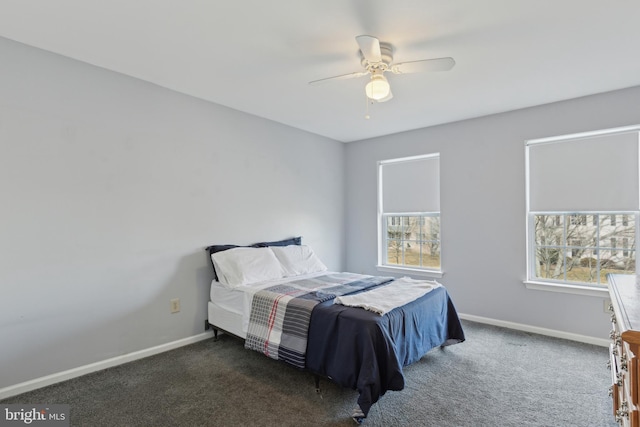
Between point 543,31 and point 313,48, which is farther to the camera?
point 313,48

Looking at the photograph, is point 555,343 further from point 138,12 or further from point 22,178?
point 22,178

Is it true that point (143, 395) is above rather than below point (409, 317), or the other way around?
below

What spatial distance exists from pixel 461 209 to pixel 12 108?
14.3ft

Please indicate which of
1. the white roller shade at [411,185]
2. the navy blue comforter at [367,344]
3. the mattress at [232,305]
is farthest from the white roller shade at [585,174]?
the mattress at [232,305]

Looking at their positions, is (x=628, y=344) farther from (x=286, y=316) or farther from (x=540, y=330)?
(x=540, y=330)

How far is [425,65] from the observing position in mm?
2201

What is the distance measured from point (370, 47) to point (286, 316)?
1976 mm

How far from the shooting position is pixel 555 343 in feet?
10.5

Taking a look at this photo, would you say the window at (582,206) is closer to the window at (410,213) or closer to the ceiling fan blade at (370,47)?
the window at (410,213)

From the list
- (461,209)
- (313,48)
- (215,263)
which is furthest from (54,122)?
(461,209)

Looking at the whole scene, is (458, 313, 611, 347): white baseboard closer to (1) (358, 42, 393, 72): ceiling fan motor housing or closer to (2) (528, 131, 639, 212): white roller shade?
(2) (528, 131, 639, 212): white roller shade

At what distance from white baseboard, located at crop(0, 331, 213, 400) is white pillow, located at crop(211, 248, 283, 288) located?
2.27 feet

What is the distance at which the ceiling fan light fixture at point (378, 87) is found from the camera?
229cm

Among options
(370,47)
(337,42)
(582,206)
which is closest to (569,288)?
(582,206)
